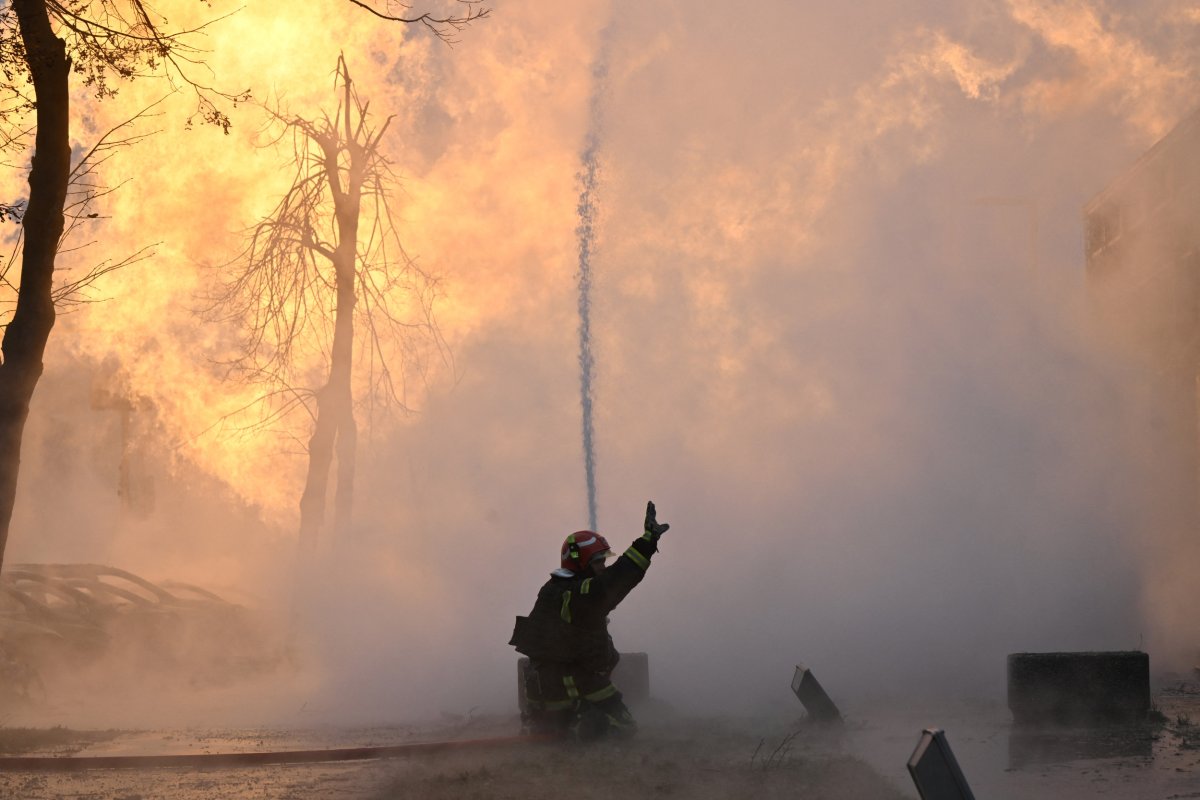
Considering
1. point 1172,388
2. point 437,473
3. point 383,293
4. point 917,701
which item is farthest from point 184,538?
point 917,701

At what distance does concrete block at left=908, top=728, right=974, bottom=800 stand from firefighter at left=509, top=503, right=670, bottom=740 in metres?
3.77

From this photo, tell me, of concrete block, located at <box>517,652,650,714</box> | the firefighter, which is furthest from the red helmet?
concrete block, located at <box>517,652,650,714</box>

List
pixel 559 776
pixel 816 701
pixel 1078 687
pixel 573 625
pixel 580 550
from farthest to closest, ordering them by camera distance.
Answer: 1. pixel 816 701
2. pixel 580 550
3. pixel 573 625
4. pixel 1078 687
5. pixel 559 776

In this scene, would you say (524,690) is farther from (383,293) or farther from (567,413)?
(567,413)

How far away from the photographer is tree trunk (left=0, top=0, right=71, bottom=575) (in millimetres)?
9898

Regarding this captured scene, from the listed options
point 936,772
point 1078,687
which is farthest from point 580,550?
point 936,772

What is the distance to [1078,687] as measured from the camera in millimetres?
9016

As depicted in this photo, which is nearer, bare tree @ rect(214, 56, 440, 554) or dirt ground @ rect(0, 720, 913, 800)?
dirt ground @ rect(0, 720, 913, 800)

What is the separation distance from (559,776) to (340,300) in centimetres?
1421

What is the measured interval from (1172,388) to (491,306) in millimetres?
12581

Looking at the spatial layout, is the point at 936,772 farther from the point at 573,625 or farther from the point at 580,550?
the point at 580,550

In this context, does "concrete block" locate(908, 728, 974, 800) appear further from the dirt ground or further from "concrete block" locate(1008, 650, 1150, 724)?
"concrete block" locate(1008, 650, 1150, 724)

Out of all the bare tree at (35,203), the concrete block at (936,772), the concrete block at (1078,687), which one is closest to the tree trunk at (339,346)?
the bare tree at (35,203)

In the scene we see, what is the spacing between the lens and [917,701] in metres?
10.6
